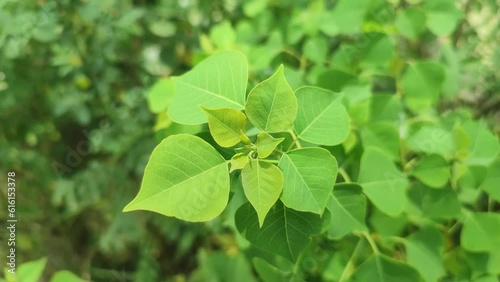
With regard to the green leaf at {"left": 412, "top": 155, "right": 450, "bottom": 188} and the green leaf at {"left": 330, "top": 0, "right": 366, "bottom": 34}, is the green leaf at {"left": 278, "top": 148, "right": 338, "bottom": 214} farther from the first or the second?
the green leaf at {"left": 330, "top": 0, "right": 366, "bottom": 34}

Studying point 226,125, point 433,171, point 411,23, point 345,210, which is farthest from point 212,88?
point 411,23

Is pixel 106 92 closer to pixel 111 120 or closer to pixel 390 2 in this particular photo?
pixel 111 120

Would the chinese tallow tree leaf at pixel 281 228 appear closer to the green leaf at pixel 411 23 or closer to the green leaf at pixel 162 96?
the green leaf at pixel 162 96

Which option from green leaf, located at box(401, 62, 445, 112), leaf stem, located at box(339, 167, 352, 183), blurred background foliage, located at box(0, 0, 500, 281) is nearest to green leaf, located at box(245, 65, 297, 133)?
leaf stem, located at box(339, 167, 352, 183)

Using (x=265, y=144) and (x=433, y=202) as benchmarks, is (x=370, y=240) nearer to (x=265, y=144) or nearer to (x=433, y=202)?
(x=433, y=202)

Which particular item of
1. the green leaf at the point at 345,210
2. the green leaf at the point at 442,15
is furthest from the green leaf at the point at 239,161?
the green leaf at the point at 442,15

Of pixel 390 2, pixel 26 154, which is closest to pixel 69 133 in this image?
pixel 26 154
